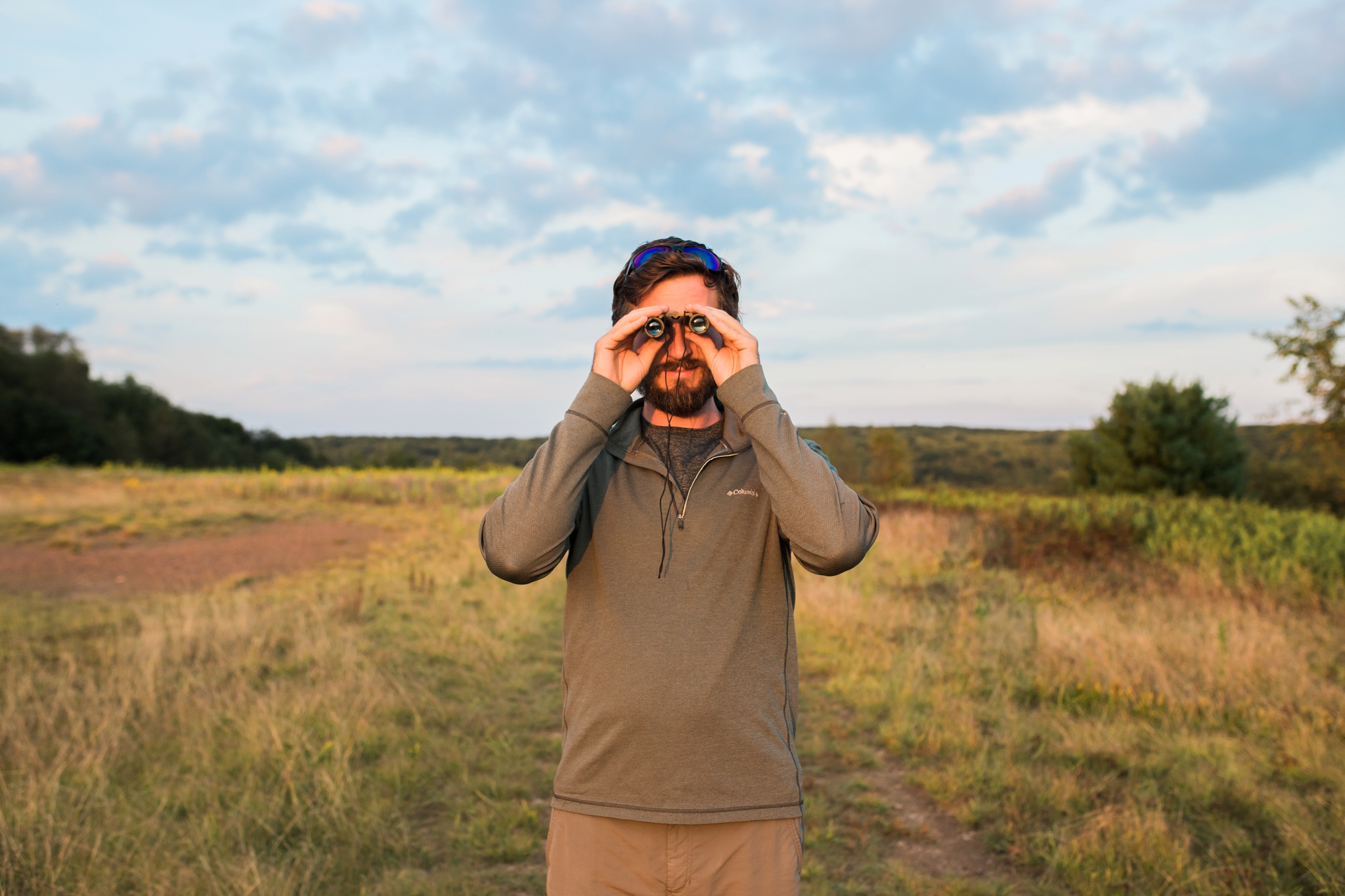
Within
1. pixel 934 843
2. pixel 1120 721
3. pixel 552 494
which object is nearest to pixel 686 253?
pixel 552 494

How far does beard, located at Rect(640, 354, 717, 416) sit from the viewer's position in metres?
1.72

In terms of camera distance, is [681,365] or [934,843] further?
[934,843]

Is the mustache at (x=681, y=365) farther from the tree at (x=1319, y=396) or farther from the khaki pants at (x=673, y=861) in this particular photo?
the tree at (x=1319, y=396)

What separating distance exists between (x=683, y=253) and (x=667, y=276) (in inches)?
2.8

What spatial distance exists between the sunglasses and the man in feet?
0.50

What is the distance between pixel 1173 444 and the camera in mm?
21969

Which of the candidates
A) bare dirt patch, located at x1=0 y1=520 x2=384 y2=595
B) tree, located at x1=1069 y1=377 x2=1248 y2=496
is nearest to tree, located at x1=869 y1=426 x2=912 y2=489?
tree, located at x1=1069 y1=377 x2=1248 y2=496

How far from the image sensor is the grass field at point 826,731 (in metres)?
3.21

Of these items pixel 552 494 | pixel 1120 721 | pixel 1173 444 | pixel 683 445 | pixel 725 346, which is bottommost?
pixel 1120 721

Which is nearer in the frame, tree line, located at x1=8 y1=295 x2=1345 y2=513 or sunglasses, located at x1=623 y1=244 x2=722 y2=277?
sunglasses, located at x1=623 y1=244 x2=722 y2=277

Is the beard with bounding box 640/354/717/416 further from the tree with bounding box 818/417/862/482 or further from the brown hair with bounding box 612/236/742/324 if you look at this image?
the tree with bounding box 818/417/862/482

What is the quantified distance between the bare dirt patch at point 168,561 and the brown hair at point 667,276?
1117cm

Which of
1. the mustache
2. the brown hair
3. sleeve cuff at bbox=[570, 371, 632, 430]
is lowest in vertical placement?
sleeve cuff at bbox=[570, 371, 632, 430]

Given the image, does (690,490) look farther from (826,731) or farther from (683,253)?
(826,731)
